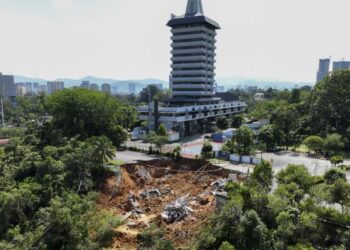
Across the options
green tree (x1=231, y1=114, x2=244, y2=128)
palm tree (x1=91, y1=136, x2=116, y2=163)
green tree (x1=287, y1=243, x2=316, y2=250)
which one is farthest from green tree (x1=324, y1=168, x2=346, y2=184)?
green tree (x1=231, y1=114, x2=244, y2=128)

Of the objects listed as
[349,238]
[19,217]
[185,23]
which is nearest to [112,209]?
[19,217]

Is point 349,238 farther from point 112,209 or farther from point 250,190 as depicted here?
point 112,209

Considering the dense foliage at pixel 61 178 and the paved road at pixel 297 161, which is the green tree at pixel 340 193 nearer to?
the paved road at pixel 297 161

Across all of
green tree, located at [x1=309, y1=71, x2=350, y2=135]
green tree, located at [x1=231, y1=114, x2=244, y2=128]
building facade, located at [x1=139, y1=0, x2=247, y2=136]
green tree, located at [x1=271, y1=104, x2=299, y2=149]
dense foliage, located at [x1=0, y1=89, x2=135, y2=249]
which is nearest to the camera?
dense foliage, located at [x1=0, y1=89, x2=135, y2=249]

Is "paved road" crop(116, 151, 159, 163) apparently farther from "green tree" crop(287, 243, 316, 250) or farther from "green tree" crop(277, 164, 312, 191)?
"green tree" crop(287, 243, 316, 250)

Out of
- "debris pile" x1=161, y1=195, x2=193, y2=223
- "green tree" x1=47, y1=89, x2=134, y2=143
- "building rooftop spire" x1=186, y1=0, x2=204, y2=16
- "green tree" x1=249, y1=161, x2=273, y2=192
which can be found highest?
"building rooftop spire" x1=186, y1=0, x2=204, y2=16

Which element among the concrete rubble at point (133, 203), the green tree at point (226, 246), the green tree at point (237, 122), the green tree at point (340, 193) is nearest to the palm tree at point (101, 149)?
the concrete rubble at point (133, 203)
